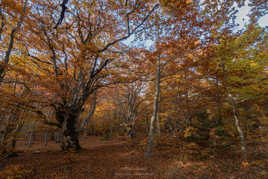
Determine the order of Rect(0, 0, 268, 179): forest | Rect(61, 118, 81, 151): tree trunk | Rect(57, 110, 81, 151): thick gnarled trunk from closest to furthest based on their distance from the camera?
1. Rect(0, 0, 268, 179): forest
2. Rect(57, 110, 81, 151): thick gnarled trunk
3. Rect(61, 118, 81, 151): tree trunk

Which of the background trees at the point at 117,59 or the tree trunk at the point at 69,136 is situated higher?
the background trees at the point at 117,59

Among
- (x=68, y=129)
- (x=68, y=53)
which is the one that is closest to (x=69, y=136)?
(x=68, y=129)

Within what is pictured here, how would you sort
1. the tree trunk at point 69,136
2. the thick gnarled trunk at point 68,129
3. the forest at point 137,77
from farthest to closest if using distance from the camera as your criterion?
the tree trunk at point 69,136 < the thick gnarled trunk at point 68,129 < the forest at point 137,77

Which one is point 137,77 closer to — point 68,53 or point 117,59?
point 117,59

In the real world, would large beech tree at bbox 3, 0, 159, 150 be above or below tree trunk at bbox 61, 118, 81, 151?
above

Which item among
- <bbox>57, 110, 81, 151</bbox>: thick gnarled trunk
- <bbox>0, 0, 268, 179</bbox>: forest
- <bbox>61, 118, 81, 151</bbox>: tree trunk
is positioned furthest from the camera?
<bbox>61, 118, 81, 151</bbox>: tree trunk

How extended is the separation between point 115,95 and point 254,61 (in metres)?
16.8

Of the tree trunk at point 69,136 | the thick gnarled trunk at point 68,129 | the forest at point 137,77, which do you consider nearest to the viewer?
the forest at point 137,77

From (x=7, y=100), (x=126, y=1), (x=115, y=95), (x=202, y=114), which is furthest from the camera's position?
(x=115, y=95)

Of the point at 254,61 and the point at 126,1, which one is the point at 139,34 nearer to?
the point at 126,1

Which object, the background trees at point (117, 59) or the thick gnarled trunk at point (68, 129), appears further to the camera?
the thick gnarled trunk at point (68, 129)

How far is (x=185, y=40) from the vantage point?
7.57 metres

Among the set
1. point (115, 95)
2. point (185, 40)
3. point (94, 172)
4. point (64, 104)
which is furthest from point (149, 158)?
point (115, 95)

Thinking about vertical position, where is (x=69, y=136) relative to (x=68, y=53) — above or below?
below
